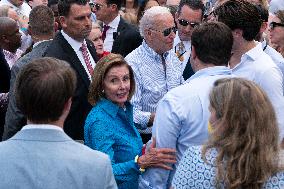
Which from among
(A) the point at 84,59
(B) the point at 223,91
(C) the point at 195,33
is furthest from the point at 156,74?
(B) the point at 223,91

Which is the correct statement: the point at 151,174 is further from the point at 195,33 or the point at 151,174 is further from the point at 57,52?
the point at 57,52

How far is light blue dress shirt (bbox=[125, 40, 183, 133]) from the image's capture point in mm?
5012

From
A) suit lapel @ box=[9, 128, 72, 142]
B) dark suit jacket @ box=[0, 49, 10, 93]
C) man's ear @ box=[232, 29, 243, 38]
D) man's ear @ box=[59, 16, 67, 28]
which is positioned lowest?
dark suit jacket @ box=[0, 49, 10, 93]

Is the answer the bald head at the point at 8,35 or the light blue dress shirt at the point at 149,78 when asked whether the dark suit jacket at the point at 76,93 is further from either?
the bald head at the point at 8,35

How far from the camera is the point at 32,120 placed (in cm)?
259

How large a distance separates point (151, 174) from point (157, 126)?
0.35 metres

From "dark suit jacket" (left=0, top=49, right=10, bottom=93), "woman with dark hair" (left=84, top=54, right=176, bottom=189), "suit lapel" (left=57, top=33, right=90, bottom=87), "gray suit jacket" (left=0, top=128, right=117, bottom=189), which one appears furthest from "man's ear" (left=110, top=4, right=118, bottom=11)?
"gray suit jacket" (left=0, top=128, right=117, bottom=189)

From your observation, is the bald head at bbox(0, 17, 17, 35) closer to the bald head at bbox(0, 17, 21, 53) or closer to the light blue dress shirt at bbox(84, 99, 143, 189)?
the bald head at bbox(0, 17, 21, 53)

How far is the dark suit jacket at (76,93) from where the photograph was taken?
4.74m

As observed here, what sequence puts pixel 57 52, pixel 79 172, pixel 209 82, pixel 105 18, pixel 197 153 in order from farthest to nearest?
pixel 105 18, pixel 57 52, pixel 209 82, pixel 197 153, pixel 79 172

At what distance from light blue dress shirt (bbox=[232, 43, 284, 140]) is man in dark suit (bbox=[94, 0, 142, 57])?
2734mm

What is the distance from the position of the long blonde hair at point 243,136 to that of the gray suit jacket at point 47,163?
55 cm

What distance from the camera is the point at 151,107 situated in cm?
504

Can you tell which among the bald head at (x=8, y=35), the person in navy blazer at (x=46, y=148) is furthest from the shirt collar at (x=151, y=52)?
the person in navy blazer at (x=46, y=148)
